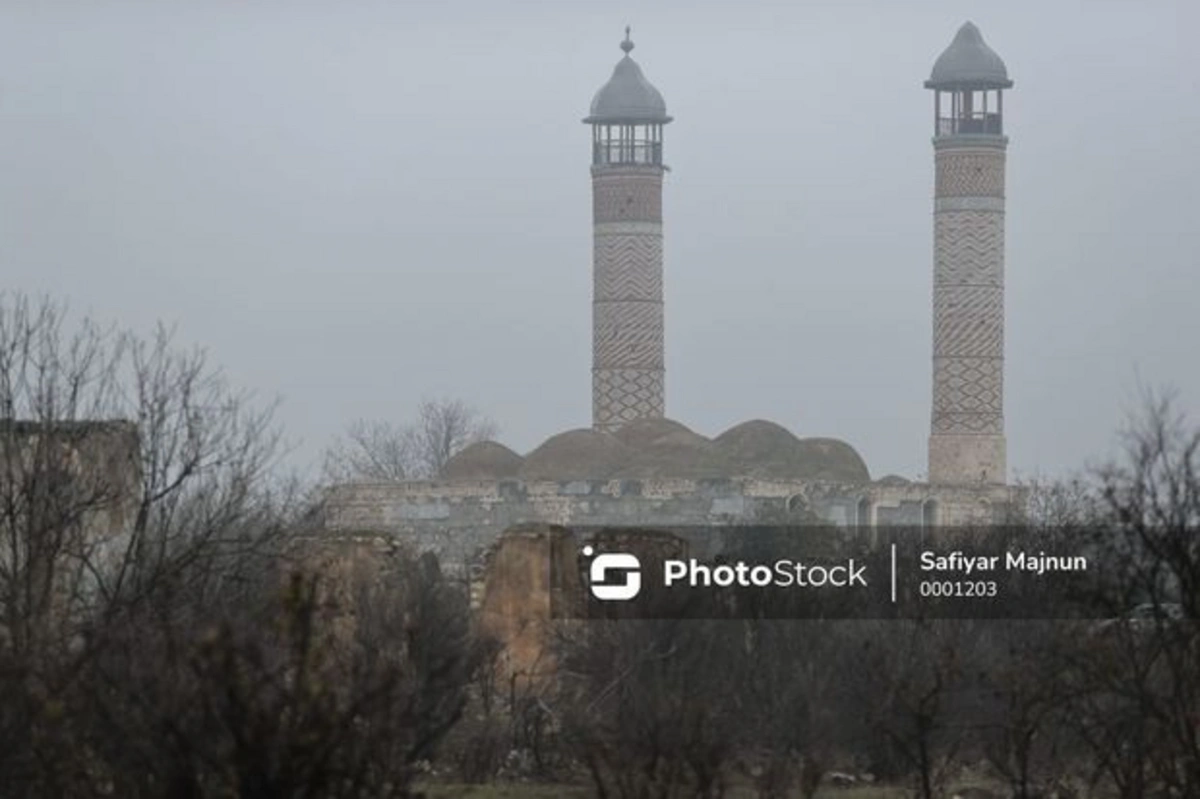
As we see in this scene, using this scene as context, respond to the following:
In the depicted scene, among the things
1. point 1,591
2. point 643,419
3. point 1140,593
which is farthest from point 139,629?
point 643,419

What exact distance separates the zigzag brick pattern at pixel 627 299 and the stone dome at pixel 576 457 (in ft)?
23.8

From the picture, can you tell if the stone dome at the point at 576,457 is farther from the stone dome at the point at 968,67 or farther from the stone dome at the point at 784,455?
the stone dome at the point at 968,67

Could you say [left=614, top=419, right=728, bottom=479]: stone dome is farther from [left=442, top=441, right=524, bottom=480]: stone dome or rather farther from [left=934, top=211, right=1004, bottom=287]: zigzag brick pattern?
[left=934, top=211, right=1004, bottom=287]: zigzag brick pattern

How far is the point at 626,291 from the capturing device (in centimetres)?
5934

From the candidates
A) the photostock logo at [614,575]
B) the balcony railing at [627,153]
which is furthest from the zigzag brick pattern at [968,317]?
the photostock logo at [614,575]

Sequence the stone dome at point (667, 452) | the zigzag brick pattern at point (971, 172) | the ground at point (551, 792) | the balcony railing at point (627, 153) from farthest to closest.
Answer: the balcony railing at point (627, 153) < the zigzag brick pattern at point (971, 172) < the stone dome at point (667, 452) < the ground at point (551, 792)

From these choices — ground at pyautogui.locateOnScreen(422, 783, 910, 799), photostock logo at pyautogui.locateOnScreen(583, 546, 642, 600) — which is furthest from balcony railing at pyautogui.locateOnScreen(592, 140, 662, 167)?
ground at pyautogui.locateOnScreen(422, 783, 910, 799)

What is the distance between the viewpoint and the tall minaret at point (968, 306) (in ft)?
181

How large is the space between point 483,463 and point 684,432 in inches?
156

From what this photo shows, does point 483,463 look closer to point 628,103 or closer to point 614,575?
point 628,103

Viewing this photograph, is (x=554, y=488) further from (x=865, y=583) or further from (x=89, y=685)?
(x=89, y=685)

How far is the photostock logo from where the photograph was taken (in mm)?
22812

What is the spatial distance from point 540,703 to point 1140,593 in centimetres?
556

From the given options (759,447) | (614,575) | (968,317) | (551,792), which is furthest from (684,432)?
(551,792)
